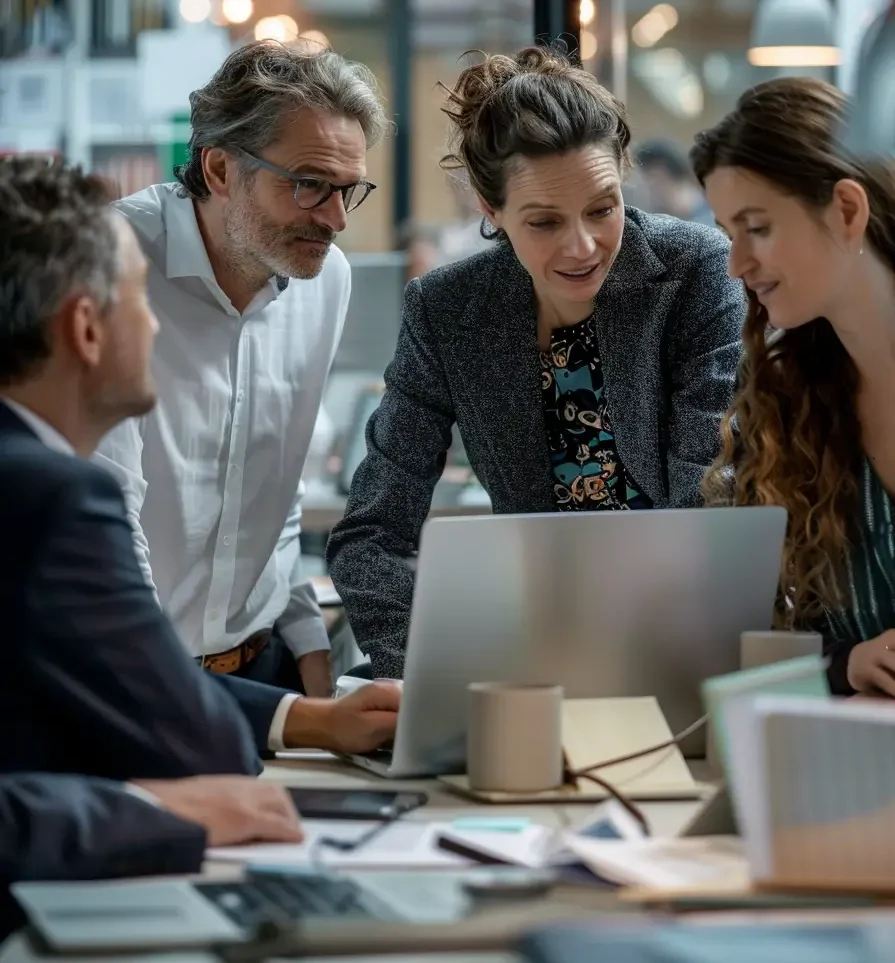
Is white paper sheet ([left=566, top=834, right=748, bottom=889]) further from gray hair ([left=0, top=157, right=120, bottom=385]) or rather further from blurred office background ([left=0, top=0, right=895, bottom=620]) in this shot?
blurred office background ([left=0, top=0, right=895, bottom=620])

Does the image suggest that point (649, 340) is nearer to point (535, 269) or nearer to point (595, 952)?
point (535, 269)

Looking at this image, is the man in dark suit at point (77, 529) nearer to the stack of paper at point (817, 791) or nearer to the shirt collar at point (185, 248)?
the stack of paper at point (817, 791)

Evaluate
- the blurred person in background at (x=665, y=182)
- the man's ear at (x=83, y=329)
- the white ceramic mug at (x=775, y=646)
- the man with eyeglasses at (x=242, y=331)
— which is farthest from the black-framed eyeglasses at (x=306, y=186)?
the blurred person in background at (x=665, y=182)

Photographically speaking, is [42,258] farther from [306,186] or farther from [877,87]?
[306,186]

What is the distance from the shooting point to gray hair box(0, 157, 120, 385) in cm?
149

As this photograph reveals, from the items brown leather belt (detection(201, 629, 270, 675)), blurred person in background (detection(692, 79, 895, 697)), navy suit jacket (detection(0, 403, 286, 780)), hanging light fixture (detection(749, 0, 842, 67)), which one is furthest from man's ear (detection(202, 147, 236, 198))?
hanging light fixture (detection(749, 0, 842, 67))

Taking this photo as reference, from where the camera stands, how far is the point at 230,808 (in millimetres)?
1385

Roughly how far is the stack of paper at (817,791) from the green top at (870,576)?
0.85m

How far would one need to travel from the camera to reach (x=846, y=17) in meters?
5.80

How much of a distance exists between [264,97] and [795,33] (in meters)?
2.72

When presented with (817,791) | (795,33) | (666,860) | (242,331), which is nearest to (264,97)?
(242,331)

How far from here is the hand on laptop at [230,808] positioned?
4.50 ft

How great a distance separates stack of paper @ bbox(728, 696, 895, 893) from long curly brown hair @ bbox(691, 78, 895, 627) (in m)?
0.84

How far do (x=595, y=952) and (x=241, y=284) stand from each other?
5.56 feet
